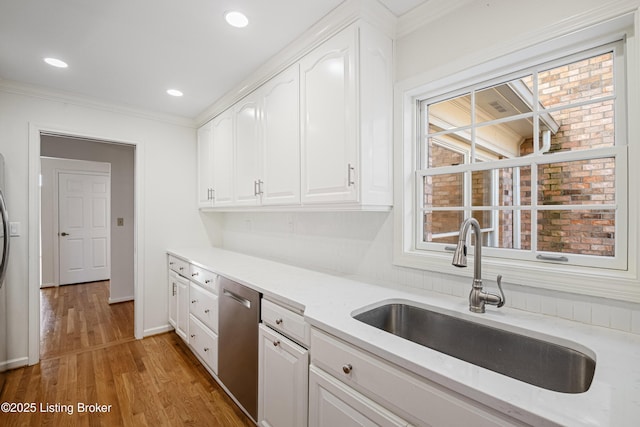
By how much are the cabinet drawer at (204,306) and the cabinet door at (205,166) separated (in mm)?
980

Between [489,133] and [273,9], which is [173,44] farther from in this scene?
[489,133]

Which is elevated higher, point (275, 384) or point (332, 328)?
point (332, 328)

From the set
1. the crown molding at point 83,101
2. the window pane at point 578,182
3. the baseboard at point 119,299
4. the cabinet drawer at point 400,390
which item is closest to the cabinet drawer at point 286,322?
the cabinet drawer at point 400,390

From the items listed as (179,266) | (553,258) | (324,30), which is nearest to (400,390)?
(553,258)

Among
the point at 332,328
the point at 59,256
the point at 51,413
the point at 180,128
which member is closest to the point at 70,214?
the point at 59,256

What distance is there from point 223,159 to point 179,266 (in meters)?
1.12

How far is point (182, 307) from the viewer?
9.09ft

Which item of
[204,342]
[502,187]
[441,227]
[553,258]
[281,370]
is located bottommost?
[204,342]

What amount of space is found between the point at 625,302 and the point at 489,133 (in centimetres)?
89

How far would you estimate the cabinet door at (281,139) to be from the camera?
1.91 metres

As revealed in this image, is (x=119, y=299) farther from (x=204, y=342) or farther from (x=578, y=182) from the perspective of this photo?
(x=578, y=182)

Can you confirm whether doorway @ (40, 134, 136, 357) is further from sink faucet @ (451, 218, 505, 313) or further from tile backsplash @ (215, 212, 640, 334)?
sink faucet @ (451, 218, 505, 313)

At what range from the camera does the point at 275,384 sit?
152cm

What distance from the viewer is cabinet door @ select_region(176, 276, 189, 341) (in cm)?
268
